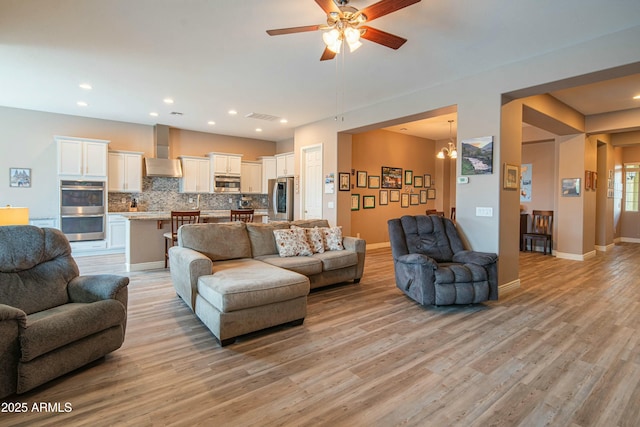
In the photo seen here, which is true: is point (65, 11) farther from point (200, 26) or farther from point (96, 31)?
point (200, 26)

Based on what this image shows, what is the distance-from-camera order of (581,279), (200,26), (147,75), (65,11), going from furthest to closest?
(581,279)
(147,75)
(200,26)
(65,11)

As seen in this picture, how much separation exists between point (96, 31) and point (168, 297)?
3.03m

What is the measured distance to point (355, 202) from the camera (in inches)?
303

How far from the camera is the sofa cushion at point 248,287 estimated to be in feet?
8.96

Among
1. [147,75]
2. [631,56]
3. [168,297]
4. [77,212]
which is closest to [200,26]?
[147,75]

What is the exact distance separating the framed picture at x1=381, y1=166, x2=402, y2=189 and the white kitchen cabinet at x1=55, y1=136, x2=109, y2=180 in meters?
6.37

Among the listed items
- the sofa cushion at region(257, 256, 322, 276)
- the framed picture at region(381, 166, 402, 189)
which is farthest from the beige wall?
the sofa cushion at region(257, 256, 322, 276)

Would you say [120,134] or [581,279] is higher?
[120,134]

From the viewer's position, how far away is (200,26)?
3184mm

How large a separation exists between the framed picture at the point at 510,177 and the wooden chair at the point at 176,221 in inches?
180

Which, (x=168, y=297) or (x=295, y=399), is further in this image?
(x=168, y=297)

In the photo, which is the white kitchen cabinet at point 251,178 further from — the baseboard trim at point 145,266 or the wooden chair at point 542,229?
the wooden chair at point 542,229

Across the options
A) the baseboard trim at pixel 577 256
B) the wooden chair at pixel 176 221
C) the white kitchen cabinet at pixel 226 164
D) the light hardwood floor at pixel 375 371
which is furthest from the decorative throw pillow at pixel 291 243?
the baseboard trim at pixel 577 256

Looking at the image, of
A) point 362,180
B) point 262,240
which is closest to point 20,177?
point 262,240
